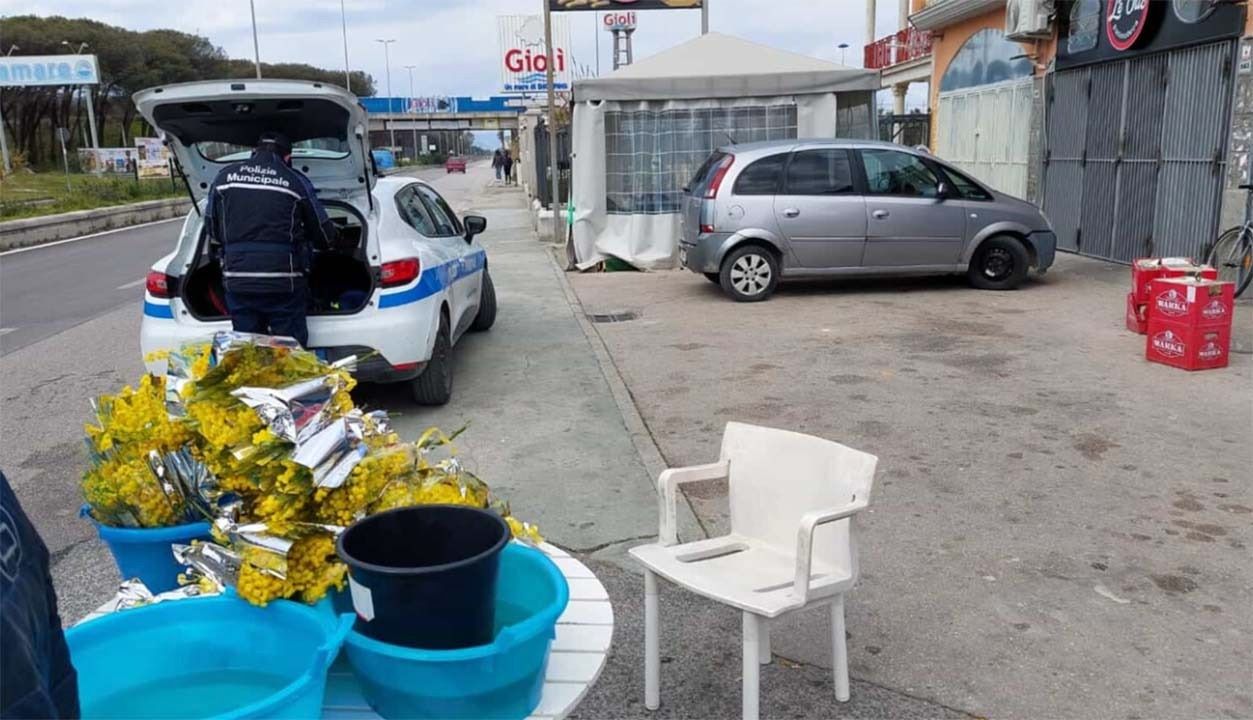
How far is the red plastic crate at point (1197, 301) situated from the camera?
7055 mm

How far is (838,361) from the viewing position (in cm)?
786

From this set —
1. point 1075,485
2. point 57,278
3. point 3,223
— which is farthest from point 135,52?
point 1075,485

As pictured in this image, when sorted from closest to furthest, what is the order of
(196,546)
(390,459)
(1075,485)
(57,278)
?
(196,546), (390,459), (1075,485), (57,278)

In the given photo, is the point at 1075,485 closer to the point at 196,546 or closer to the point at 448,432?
the point at 448,432

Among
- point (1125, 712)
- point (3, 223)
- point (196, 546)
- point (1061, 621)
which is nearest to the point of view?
point (196, 546)

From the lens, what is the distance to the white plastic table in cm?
210

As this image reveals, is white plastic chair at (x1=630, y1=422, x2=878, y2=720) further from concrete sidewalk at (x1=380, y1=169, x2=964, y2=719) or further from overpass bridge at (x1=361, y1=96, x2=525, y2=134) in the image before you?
overpass bridge at (x1=361, y1=96, x2=525, y2=134)

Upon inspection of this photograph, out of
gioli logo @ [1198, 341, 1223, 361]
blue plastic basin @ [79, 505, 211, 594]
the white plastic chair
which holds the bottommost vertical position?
gioli logo @ [1198, 341, 1223, 361]

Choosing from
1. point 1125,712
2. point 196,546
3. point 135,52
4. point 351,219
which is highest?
point 135,52

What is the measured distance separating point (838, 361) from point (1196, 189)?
17.9ft

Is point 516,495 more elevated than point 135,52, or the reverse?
point 135,52

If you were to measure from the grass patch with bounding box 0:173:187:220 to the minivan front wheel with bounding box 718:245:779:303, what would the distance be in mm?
19267

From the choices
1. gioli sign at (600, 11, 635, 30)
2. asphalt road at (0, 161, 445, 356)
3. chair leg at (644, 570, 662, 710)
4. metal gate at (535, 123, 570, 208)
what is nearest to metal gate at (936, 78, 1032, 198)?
metal gate at (535, 123, 570, 208)

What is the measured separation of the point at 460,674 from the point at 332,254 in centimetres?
540
